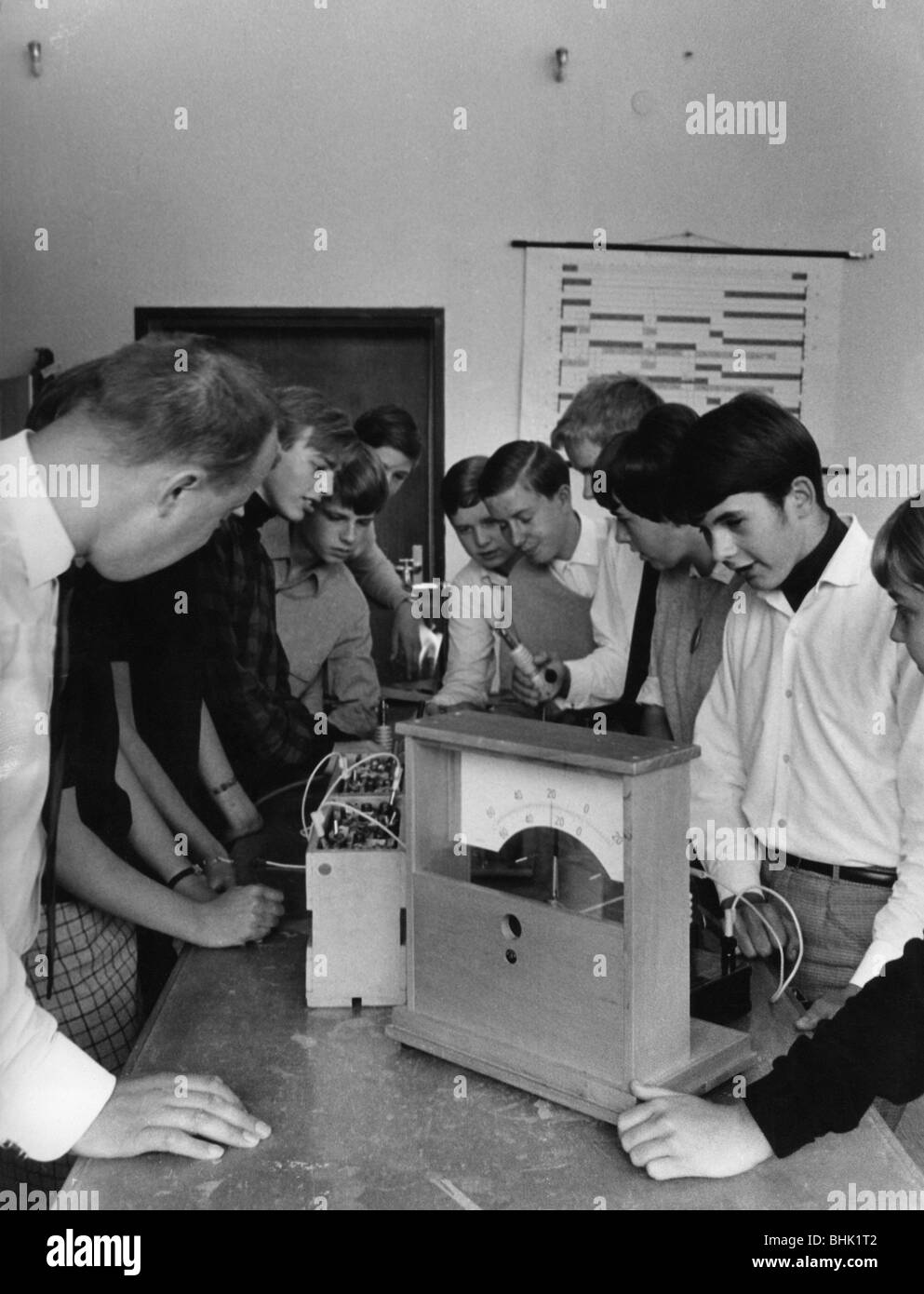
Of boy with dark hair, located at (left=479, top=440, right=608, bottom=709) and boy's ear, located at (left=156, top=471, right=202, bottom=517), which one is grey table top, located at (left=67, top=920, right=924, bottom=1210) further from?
boy with dark hair, located at (left=479, top=440, right=608, bottom=709)

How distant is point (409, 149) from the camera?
472cm

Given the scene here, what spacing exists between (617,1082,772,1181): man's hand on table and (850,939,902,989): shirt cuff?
49 centimetres

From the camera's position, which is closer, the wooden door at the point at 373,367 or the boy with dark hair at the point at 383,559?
the boy with dark hair at the point at 383,559

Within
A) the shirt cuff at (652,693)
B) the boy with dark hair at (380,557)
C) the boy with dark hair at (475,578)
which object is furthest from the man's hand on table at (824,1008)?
the boy with dark hair at (380,557)

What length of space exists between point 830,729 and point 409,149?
367 centimetres

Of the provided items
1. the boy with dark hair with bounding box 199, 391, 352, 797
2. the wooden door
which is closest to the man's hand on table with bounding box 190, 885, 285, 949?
the boy with dark hair with bounding box 199, 391, 352, 797

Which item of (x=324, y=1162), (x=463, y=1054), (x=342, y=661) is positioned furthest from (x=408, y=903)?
(x=342, y=661)

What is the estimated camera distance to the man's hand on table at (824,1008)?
133cm

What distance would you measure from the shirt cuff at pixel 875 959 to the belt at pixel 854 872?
229mm

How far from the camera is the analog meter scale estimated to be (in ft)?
3.59

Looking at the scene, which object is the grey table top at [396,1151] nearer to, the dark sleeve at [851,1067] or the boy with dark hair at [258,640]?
the dark sleeve at [851,1067]

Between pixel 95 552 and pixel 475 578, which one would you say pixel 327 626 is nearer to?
pixel 475 578

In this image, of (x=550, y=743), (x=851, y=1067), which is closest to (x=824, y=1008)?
(x=851, y=1067)
